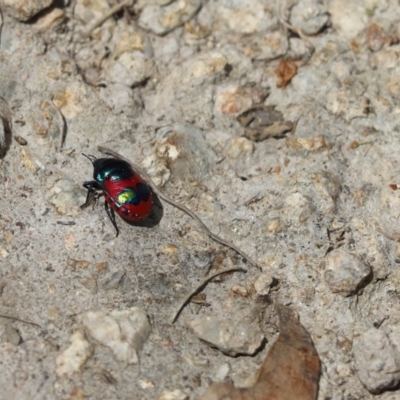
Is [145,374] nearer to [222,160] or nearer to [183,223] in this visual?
[183,223]

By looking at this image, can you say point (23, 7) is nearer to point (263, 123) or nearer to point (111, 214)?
point (111, 214)

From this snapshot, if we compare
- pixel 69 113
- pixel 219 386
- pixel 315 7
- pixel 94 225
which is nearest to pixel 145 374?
pixel 219 386

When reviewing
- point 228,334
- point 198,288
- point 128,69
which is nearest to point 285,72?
point 128,69

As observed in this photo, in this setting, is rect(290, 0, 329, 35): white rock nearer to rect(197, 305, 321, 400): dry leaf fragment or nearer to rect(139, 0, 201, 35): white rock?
rect(139, 0, 201, 35): white rock

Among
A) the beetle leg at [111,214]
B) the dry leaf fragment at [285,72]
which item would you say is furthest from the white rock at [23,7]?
the dry leaf fragment at [285,72]

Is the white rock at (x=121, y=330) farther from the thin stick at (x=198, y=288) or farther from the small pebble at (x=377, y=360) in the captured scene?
the small pebble at (x=377, y=360)
